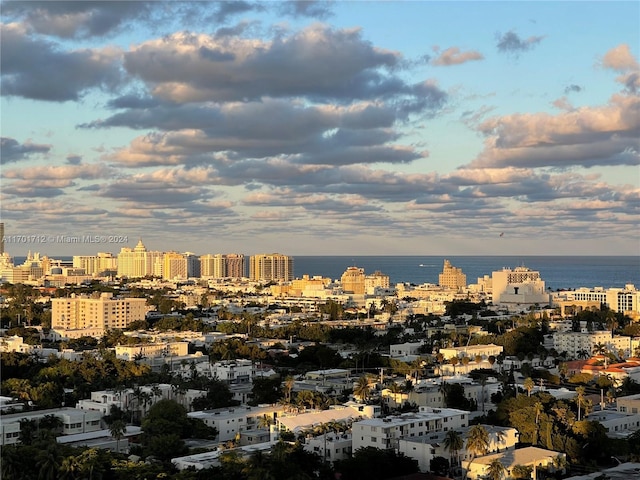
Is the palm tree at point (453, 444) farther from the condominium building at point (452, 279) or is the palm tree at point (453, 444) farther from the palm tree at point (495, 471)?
the condominium building at point (452, 279)

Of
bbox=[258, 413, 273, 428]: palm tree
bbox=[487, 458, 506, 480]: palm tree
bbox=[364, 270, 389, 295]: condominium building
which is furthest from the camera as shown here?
bbox=[364, 270, 389, 295]: condominium building

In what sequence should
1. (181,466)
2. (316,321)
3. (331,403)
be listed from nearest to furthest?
(181,466), (331,403), (316,321)

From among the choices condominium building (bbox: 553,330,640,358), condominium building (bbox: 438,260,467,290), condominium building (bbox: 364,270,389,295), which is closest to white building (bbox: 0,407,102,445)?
condominium building (bbox: 553,330,640,358)

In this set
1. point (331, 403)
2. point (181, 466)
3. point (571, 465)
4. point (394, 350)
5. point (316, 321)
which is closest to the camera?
point (181, 466)

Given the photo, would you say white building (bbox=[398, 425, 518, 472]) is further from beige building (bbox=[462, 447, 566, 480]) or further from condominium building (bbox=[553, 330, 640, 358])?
condominium building (bbox=[553, 330, 640, 358])

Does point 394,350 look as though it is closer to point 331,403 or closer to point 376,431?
point 331,403

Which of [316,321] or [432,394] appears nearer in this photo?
[432,394]

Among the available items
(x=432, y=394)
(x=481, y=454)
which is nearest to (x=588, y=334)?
(x=432, y=394)
